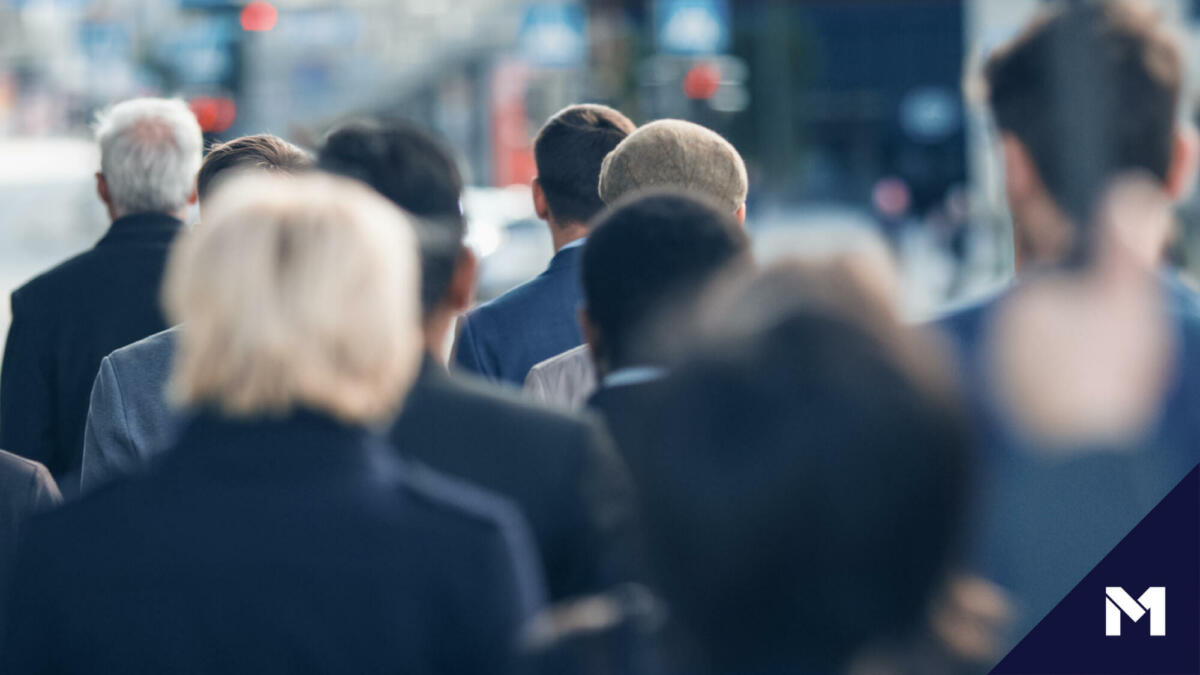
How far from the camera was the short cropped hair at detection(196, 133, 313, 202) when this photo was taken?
14.9 feet

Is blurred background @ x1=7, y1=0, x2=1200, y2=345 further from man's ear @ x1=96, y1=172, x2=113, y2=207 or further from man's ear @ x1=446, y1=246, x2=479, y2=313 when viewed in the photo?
man's ear @ x1=446, y1=246, x2=479, y2=313

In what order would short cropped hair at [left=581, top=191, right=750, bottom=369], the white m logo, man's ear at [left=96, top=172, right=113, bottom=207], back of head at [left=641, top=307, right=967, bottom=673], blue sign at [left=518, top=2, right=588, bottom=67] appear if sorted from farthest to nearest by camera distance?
1. blue sign at [left=518, top=2, right=588, bottom=67]
2. man's ear at [left=96, top=172, right=113, bottom=207]
3. short cropped hair at [left=581, top=191, right=750, bottom=369]
4. the white m logo
5. back of head at [left=641, top=307, right=967, bottom=673]

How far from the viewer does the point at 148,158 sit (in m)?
4.86

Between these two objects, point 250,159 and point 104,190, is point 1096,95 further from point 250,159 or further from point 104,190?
point 104,190

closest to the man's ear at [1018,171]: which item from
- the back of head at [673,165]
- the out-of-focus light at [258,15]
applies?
the back of head at [673,165]

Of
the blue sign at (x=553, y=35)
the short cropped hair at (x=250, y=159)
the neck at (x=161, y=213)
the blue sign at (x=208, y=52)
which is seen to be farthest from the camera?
the blue sign at (x=553, y=35)

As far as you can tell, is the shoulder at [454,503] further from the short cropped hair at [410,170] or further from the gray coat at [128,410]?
the gray coat at [128,410]

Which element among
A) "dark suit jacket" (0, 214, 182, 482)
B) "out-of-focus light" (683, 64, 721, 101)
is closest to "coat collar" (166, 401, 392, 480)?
"dark suit jacket" (0, 214, 182, 482)

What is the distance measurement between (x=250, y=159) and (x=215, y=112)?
13.3 m

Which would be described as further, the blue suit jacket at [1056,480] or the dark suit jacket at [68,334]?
the dark suit jacket at [68,334]

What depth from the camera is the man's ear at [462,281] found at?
2.79m

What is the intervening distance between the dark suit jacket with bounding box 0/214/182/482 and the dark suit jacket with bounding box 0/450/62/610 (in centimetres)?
137

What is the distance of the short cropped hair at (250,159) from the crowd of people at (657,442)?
1547 millimetres

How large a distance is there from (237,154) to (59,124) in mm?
72357
